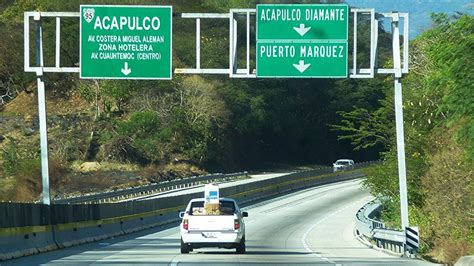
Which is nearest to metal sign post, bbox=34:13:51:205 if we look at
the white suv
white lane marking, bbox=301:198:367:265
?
white lane marking, bbox=301:198:367:265

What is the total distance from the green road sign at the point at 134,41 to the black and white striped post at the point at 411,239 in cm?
827

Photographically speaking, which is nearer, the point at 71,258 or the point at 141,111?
the point at 71,258

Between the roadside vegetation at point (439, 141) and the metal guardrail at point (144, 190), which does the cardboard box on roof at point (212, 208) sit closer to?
the roadside vegetation at point (439, 141)

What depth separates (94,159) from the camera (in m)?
87.8

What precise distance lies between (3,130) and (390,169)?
150 feet

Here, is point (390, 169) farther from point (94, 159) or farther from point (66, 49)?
point (94, 159)

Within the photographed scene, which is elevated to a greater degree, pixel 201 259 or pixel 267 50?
pixel 267 50

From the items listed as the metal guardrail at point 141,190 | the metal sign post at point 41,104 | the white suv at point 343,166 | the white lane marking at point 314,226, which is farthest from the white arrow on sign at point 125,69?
the white suv at point 343,166

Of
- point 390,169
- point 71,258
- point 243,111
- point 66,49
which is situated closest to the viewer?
point 71,258

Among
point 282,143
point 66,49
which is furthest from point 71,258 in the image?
point 282,143

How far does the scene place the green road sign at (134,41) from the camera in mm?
31250

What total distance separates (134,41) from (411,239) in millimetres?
9884

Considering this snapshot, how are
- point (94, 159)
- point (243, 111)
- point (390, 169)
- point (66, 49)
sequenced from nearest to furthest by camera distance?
point (390, 169) < point (66, 49) < point (94, 159) < point (243, 111)

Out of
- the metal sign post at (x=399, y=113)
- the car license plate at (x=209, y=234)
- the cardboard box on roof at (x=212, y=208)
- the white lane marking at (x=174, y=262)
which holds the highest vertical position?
→ the metal sign post at (x=399, y=113)
